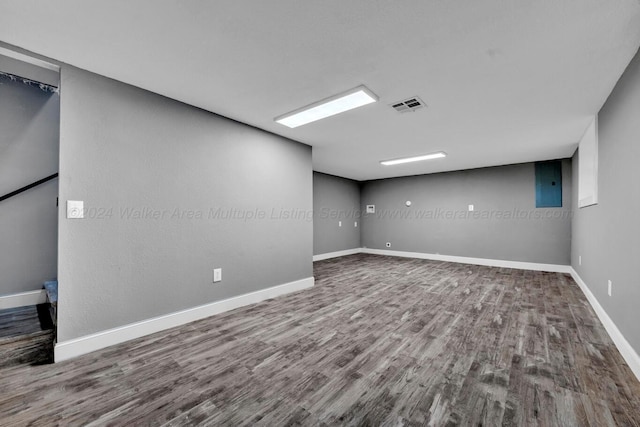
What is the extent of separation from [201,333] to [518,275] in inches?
217

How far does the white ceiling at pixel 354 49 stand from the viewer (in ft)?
4.91

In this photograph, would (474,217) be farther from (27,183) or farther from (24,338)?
(27,183)

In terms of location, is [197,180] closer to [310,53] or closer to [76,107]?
[76,107]

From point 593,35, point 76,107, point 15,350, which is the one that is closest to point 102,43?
point 76,107

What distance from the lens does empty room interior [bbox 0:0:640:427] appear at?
155 centimetres

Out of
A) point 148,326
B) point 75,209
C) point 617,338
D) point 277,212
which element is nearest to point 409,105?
point 277,212

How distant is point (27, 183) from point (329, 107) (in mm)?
3844

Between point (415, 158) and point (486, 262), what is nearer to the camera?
point (415, 158)

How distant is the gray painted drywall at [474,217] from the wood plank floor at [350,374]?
109 inches

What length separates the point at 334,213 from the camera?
7.21 meters

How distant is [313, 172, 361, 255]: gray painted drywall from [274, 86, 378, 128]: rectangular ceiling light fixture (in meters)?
3.52

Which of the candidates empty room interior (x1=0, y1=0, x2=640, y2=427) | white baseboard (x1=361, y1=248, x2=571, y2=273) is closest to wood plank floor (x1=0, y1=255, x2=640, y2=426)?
empty room interior (x1=0, y1=0, x2=640, y2=427)

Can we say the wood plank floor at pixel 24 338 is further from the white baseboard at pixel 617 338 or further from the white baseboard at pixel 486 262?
the white baseboard at pixel 486 262

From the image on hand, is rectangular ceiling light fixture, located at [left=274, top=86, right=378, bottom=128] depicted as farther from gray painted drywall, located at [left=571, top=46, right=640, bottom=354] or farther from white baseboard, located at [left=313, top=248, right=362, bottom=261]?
white baseboard, located at [left=313, top=248, right=362, bottom=261]
